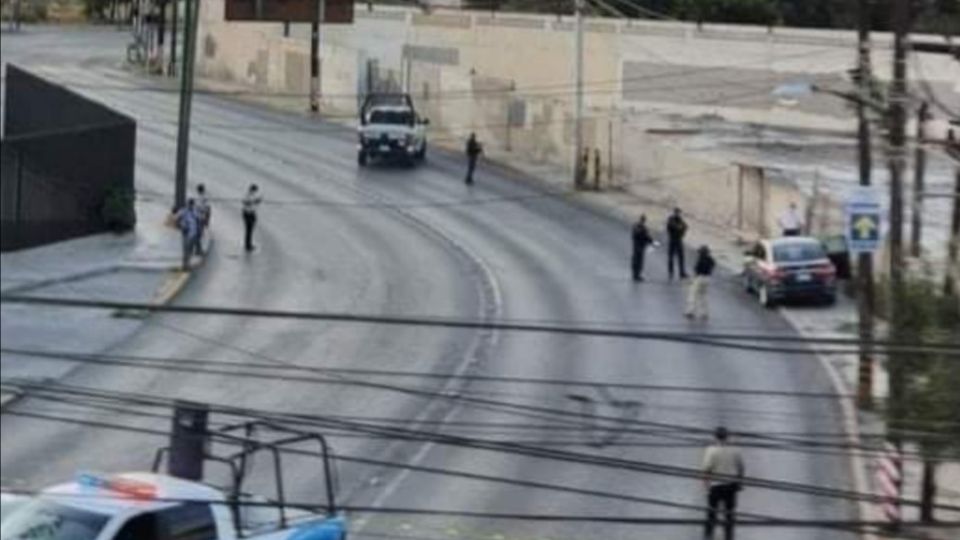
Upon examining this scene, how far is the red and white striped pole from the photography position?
1271cm

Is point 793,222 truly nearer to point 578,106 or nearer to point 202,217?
point 578,106

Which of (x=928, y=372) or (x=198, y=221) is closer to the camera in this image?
(x=928, y=372)

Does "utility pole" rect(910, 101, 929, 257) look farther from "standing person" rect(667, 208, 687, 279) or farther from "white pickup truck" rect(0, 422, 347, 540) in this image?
"standing person" rect(667, 208, 687, 279)

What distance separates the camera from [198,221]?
1040 inches

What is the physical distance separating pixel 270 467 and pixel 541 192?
10895mm

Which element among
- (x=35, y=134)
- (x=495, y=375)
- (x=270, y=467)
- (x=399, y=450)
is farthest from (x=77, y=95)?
(x=270, y=467)

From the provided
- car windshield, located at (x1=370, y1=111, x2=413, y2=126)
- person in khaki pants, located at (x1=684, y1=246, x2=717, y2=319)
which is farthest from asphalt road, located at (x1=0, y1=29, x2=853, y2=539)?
car windshield, located at (x1=370, y1=111, x2=413, y2=126)

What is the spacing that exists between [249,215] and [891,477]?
52.6 feet

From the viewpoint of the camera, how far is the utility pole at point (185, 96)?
18861 millimetres

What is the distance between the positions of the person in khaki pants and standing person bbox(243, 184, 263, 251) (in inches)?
265

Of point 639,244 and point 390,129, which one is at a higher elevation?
point 390,129

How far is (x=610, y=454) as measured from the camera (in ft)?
53.9

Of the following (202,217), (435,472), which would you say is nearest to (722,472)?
(435,472)

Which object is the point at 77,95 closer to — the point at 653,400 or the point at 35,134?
the point at 35,134
